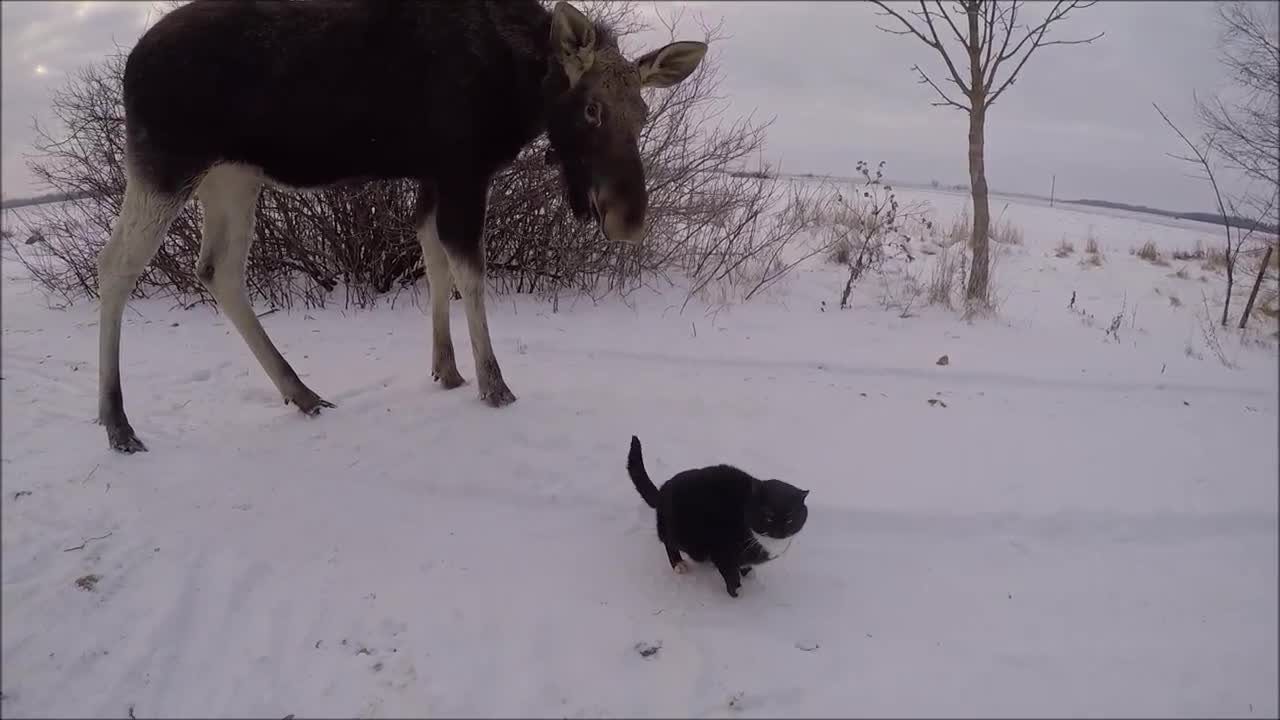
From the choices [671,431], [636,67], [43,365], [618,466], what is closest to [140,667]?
[618,466]

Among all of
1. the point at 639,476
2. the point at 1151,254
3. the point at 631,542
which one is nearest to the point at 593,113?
the point at 639,476

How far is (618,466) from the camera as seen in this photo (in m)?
3.17

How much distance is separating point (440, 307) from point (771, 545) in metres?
2.62

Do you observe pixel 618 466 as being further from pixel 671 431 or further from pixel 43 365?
pixel 43 365

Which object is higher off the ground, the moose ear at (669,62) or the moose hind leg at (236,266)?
the moose ear at (669,62)

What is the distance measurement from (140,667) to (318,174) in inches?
90.4

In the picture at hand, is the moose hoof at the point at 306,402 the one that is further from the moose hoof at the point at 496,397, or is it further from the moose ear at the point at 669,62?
the moose ear at the point at 669,62

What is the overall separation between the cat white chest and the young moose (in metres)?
1.64

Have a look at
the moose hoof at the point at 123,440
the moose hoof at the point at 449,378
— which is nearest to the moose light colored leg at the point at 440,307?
the moose hoof at the point at 449,378

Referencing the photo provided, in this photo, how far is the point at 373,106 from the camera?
3.31 m

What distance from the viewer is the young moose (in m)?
3.13

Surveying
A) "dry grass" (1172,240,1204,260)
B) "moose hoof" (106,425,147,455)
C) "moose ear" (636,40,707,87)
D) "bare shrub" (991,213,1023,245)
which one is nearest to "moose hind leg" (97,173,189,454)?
"moose hoof" (106,425,147,455)

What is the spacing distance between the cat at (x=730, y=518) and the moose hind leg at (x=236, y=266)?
237cm

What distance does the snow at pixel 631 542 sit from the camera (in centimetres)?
187
